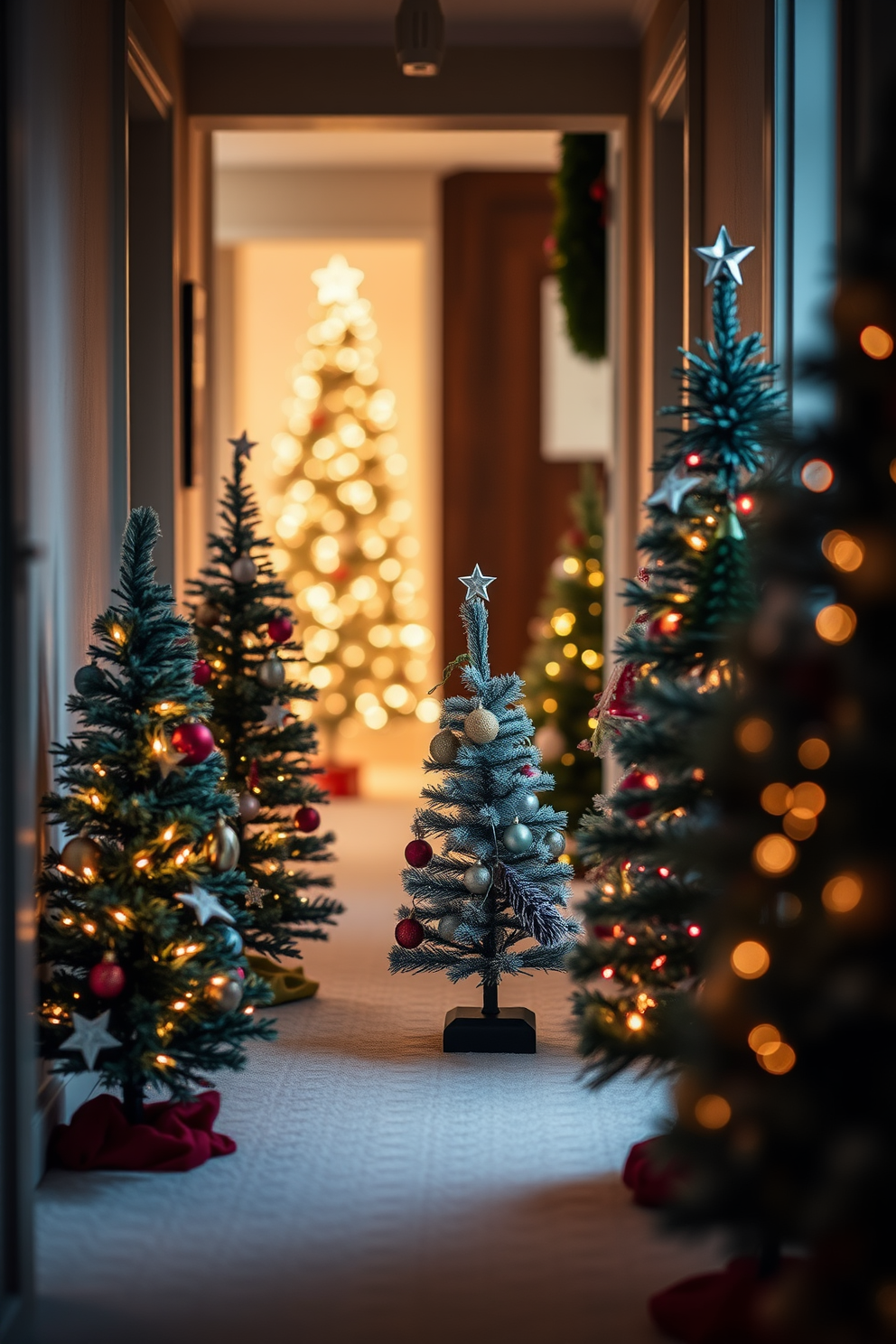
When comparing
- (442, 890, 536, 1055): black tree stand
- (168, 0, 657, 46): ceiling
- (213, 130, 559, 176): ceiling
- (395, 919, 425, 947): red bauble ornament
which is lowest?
(442, 890, 536, 1055): black tree stand

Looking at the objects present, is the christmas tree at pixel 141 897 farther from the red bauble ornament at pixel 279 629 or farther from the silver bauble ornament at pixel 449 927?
the red bauble ornament at pixel 279 629

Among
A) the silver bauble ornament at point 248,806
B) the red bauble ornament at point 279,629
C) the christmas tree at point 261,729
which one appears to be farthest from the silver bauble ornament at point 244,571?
the silver bauble ornament at point 248,806

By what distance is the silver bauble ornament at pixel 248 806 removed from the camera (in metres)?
3.84

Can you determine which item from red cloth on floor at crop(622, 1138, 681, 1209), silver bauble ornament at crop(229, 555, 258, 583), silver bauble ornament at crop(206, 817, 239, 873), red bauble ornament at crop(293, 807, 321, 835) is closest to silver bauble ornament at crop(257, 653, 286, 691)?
silver bauble ornament at crop(229, 555, 258, 583)

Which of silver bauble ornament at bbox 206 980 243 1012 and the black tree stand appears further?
the black tree stand

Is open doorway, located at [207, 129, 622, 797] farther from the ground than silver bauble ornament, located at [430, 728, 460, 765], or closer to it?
farther from the ground

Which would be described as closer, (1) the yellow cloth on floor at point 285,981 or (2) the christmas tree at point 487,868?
(2) the christmas tree at point 487,868

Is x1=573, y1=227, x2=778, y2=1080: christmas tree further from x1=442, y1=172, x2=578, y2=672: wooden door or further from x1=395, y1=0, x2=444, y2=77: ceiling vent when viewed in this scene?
x1=442, y1=172, x2=578, y2=672: wooden door

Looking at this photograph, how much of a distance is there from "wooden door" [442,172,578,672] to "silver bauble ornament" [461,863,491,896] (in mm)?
→ 4566

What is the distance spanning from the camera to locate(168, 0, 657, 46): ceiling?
4.72 m

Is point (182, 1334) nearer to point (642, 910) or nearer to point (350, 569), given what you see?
point (642, 910)

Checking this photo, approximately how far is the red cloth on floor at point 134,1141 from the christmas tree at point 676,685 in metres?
0.87

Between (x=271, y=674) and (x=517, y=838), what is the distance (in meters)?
0.88

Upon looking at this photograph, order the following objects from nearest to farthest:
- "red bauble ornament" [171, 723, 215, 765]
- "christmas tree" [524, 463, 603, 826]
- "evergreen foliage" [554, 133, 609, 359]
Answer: "red bauble ornament" [171, 723, 215, 765], "evergreen foliage" [554, 133, 609, 359], "christmas tree" [524, 463, 603, 826]
